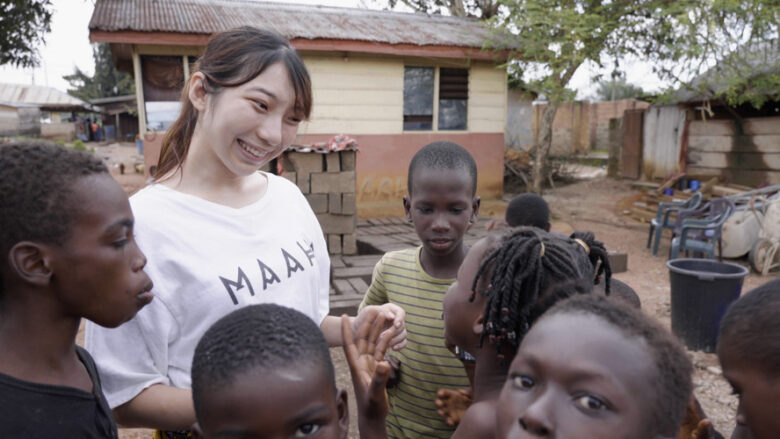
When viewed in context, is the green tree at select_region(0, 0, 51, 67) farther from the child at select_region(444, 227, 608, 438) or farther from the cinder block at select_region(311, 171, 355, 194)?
the child at select_region(444, 227, 608, 438)

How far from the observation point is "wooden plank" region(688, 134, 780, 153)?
10.9m

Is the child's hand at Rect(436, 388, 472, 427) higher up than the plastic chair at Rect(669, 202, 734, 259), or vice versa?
the child's hand at Rect(436, 388, 472, 427)

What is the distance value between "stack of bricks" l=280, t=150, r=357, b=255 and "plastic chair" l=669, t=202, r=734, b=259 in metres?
4.65

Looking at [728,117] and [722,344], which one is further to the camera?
[728,117]

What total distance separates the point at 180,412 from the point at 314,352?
1.48 ft

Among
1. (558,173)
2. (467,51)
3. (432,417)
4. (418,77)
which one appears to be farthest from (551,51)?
(432,417)

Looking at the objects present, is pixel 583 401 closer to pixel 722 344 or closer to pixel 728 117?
pixel 722 344

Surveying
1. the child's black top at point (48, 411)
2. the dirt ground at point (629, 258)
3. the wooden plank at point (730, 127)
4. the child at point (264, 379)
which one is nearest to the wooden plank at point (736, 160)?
the wooden plank at point (730, 127)

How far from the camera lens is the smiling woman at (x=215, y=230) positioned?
1366 mm

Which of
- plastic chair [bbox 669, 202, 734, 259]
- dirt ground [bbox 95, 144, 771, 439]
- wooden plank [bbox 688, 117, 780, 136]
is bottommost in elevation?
dirt ground [bbox 95, 144, 771, 439]

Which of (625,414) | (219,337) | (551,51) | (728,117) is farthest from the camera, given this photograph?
(728,117)

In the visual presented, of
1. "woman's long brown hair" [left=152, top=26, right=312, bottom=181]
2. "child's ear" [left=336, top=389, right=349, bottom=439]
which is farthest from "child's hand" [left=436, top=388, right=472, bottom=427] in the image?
"woman's long brown hair" [left=152, top=26, right=312, bottom=181]

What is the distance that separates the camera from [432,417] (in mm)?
1951

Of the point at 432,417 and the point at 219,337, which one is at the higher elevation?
the point at 219,337
